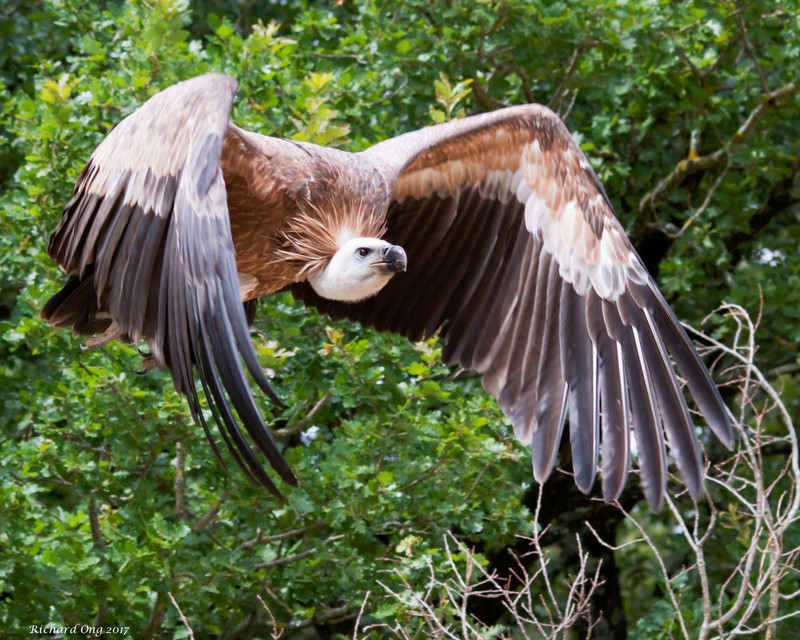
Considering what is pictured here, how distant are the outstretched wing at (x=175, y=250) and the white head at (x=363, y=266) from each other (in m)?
0.83

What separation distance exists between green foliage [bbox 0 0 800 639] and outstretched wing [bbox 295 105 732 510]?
0.31 m

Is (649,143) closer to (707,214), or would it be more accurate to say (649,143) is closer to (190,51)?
(707,214)

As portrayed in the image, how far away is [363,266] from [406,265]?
0.20 meters

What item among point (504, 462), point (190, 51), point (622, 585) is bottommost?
point (622, 585)

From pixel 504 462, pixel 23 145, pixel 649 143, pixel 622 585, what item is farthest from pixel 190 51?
pixel 622 585

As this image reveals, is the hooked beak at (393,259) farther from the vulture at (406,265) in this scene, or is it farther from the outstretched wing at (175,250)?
the outstretched wing at (175,250)

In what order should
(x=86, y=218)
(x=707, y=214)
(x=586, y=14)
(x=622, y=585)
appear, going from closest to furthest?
(x=86, y=218) < (x=586, y=14) < (x=707, y=214) < (x=622, y=585)

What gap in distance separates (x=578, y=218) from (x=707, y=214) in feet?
7.86

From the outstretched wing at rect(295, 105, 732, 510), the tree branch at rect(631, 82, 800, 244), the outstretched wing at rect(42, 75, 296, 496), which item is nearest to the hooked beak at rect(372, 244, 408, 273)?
the outstretched wing at rect(295, 105, 732, 510)

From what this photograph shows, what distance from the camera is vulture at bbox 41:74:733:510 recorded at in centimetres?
376

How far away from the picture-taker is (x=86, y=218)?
4312 mm

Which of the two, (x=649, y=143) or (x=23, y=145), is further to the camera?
(x=649, y=143)

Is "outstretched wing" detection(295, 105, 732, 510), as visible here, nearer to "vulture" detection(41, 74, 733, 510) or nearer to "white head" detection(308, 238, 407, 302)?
"vulture" detection(41, 74, 733, 510)

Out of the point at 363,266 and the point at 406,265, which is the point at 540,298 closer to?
the point at 406,265
